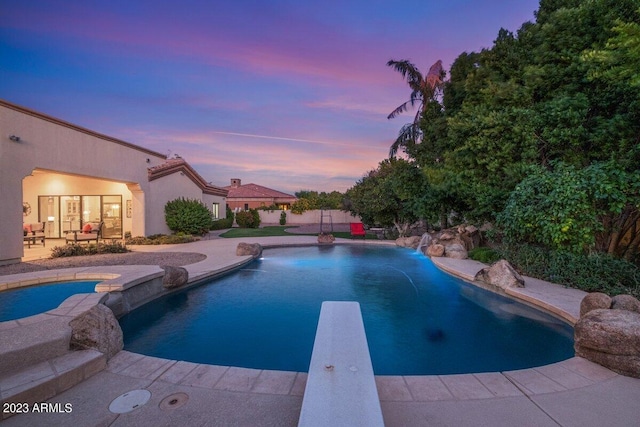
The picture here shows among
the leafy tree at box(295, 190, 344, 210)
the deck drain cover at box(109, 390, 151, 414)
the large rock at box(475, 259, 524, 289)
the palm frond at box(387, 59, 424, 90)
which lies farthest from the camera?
the leafy tree at box(295, 190, 344, 210)

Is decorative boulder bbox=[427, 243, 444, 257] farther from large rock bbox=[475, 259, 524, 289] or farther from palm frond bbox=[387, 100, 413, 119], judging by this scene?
palm frond bbox=[387, 100, 413, 119]

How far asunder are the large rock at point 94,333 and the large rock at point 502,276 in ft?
24.7

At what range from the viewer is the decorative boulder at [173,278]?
7.17 meters

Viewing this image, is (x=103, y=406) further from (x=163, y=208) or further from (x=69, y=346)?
(x=163, y=208)

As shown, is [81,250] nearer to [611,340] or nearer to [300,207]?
[611,340]

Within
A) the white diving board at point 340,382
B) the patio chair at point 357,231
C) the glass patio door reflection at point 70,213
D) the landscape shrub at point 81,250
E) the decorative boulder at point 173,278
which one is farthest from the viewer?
the patio chair at point 357,231

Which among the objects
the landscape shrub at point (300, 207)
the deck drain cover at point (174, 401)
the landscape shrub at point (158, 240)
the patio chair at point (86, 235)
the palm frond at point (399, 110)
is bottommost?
the deck drain cover at point (174, 401)

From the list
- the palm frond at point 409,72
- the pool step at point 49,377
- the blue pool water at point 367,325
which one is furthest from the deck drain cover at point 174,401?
the palm frond at point 409,72

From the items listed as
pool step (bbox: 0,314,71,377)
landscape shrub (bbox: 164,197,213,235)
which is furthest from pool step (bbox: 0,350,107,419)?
landscape shrub (bbox: 164,197,213,235)

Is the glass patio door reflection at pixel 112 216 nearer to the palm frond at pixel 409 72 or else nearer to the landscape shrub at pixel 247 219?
the landscape shrub at pixel 247 219

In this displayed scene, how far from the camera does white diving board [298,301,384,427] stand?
6.79 ft

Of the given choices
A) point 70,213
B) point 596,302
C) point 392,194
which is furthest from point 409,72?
point 70,213

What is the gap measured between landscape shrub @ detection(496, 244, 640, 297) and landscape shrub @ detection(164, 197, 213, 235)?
15926 millimetres

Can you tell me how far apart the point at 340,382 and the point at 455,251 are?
→ 400 inches
